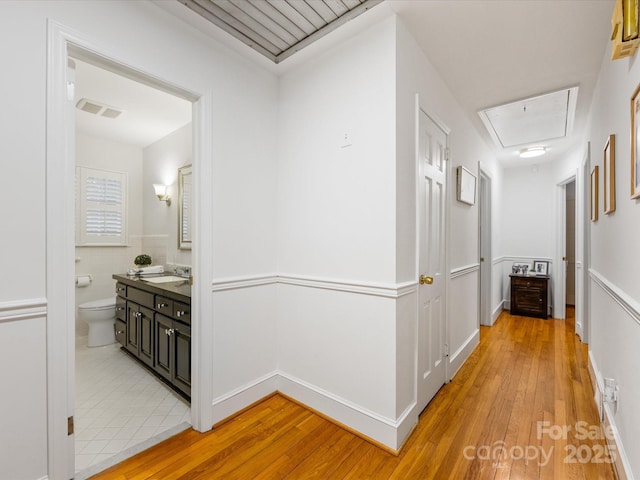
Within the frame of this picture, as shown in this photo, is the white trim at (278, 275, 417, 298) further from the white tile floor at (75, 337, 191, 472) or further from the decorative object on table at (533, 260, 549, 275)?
the decorative object on table at (533, 260, 549, 275)

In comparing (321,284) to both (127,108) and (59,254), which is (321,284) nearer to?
(59,254)

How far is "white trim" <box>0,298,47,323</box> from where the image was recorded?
1.24m

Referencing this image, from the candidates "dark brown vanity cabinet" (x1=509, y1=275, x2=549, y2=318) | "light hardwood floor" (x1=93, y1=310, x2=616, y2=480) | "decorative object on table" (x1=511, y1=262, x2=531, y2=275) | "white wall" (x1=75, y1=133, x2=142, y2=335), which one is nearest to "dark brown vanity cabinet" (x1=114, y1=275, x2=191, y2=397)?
"light hardwood floor" (x1=93, y1=310, x2=616, y2=480)

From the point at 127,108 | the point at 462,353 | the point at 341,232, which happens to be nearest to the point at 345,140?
the point at 341,232

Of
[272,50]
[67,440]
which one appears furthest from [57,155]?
[272,50]

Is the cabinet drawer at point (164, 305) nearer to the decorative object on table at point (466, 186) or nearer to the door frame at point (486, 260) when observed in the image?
the decorative object on table at point (466, 186)

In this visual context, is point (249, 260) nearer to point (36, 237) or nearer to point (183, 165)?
point (36, 237)

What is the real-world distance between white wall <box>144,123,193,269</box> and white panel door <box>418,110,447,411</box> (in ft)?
8.28

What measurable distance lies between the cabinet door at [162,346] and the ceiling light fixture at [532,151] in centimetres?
479

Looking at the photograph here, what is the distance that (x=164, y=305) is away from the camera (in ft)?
7.73

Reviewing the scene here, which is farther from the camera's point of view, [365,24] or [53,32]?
[365,24]

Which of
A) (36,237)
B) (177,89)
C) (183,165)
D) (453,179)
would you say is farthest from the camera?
(183,165)

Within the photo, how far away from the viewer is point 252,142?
2.21 metres

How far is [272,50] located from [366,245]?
1537mm
